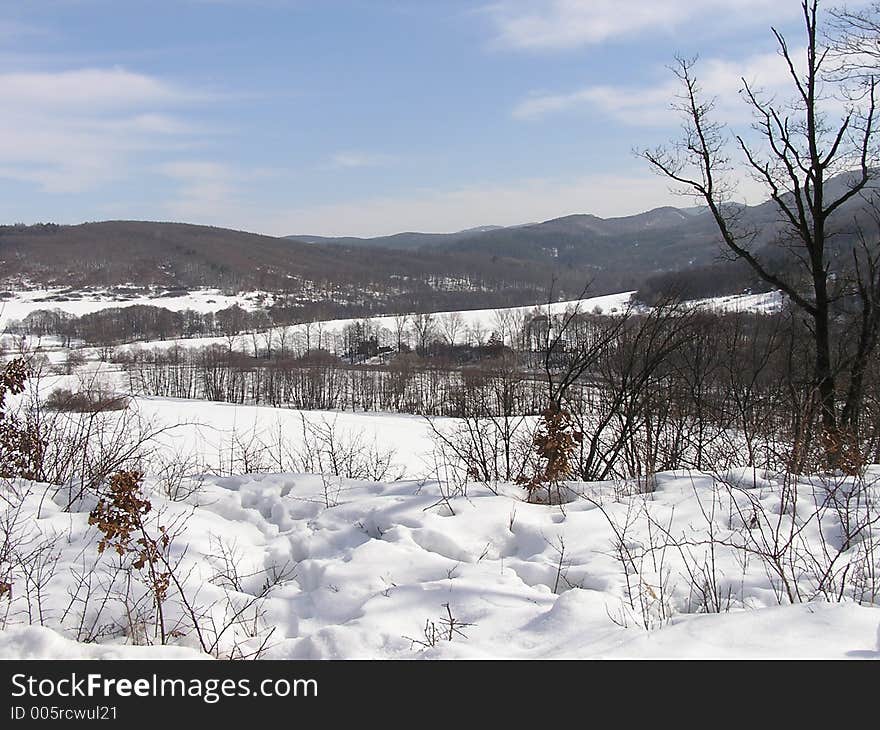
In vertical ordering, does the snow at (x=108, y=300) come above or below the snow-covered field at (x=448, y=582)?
above

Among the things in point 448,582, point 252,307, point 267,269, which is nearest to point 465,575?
point 448,582

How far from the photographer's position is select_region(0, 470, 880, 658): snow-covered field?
2.69 m

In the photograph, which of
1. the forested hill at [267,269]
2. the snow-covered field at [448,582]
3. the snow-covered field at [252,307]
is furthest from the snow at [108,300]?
the snow-covered field at [448,582]

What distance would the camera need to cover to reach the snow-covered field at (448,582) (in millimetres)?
2691

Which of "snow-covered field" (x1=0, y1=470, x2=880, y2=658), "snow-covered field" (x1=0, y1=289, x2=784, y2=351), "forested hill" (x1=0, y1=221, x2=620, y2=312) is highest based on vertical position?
"forested hill" (x1=0, y1=221, x2=620, y2=312)

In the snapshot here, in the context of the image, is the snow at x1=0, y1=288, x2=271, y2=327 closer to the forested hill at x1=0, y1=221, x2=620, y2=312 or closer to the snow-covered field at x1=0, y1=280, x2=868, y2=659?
the forested hill at x1=0, y1=221, x2=620, y2=312

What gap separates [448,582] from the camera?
3.53 meters

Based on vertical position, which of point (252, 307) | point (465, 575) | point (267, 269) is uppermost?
point (267, 269)

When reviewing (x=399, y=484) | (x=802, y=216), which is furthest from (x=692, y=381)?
(x=399, y=484)

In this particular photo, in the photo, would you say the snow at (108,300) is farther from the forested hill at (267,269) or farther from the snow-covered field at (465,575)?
the snow-covered field at (465,575)

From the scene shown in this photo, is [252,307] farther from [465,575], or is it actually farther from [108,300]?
[465,575]

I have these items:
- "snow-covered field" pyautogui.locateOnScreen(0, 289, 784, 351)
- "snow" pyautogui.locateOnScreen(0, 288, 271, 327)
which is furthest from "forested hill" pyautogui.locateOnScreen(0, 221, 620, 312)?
"snow-covered field" pyautogui.locateOnScreen(0, 289, 784, 351)

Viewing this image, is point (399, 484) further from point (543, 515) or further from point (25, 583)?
point (25, 583)

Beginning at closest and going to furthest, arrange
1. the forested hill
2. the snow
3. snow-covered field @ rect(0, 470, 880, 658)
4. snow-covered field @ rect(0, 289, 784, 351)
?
snow-covered field @ rect(0, 470, 880, 658) → snow-covered field @ rect(0, 289, 784, 351) → the snow → the forested hill
